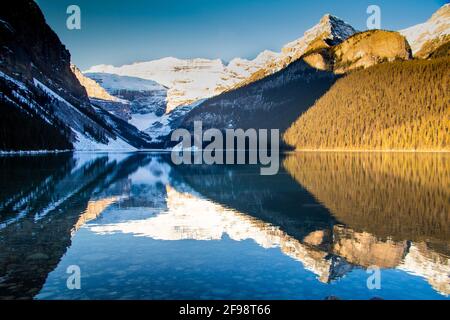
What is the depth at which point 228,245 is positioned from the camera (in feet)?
69.6

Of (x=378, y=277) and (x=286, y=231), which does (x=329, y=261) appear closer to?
(x=378, y=277)

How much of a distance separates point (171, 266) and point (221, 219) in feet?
35.8

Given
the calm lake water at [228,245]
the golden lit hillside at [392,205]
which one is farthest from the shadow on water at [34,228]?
the golden lit hillside at [392,205]

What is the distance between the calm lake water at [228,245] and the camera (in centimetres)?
1470

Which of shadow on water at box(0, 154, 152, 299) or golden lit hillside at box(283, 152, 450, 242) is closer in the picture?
shadow on water at box(0, 154, 152, 299)

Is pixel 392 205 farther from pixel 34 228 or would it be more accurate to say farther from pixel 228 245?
pixel 34 228

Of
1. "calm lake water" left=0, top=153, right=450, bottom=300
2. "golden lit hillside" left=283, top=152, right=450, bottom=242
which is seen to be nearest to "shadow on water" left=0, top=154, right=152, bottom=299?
"calm lake water" left=0, top=153, right=450, bottom=300

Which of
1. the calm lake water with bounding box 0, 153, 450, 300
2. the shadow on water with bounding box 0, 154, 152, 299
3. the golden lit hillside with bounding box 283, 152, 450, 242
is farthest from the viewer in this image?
the golden lit hillside with bounding box 283, 152, 450, 242

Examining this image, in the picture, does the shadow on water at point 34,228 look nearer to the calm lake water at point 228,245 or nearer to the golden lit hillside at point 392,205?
the calm lake water at point 228,245

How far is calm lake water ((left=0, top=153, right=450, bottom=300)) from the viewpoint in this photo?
48.2ft

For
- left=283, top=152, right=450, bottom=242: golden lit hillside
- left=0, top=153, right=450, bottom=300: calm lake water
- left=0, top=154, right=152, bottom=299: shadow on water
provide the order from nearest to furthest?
left=0, top=153, right=450, bottom=300: calm lake water, left=0, top=154, right=152, bottom=299: shadow on water, left=283, top=152, right=450, bottom=242: golden lit hillside

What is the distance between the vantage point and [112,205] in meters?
33.9

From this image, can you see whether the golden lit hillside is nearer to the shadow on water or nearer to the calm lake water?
the calm lake water
